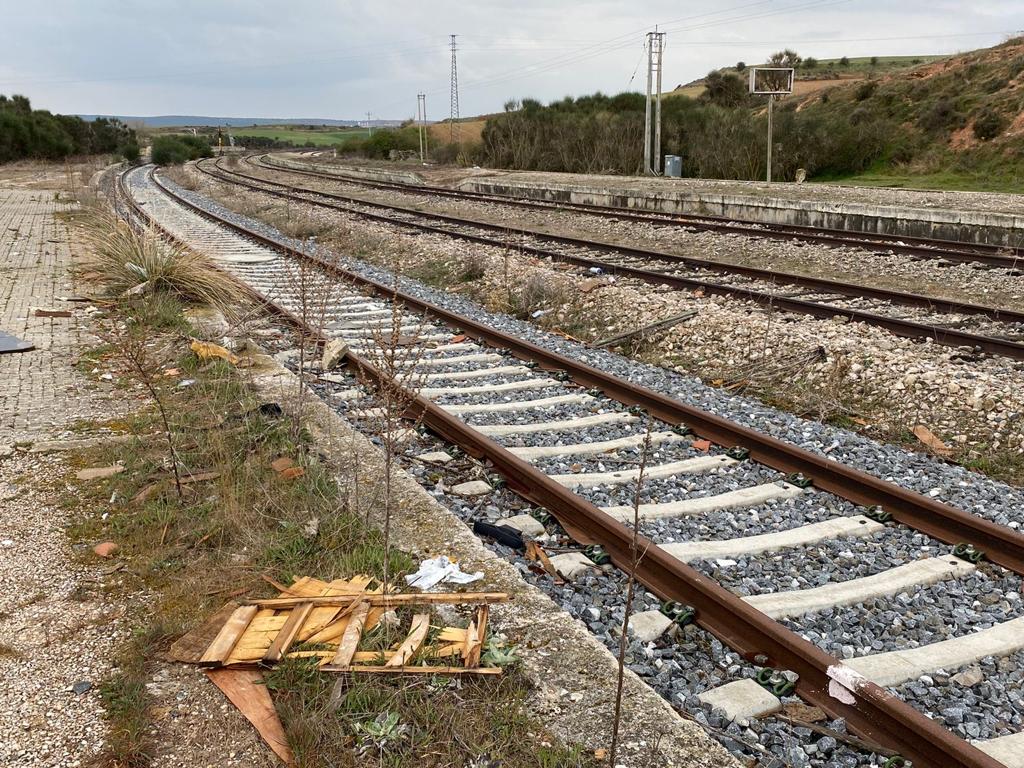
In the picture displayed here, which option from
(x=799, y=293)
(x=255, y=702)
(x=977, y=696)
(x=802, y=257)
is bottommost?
(x=977, y=696)

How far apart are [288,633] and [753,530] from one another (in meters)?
2.68

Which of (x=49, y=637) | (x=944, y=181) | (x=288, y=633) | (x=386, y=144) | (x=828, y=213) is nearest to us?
(x=288, y=633)

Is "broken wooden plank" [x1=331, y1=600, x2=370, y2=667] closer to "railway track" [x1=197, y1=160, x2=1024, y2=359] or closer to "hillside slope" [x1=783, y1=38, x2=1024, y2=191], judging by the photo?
"railway track" [x1=197, y1=160, x2=1024, y2=359]

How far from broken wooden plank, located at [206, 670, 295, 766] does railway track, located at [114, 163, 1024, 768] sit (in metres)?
1.65

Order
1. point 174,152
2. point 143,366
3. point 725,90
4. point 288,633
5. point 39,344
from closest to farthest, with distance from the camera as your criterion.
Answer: point 288,633 < point 143,366 < point 39,344 < point 725,90 < point 174,152

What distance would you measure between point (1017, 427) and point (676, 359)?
336cm

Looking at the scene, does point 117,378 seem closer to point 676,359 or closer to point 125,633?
point 125,633

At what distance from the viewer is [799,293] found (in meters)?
11.3

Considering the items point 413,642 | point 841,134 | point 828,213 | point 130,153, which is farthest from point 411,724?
point 130,153

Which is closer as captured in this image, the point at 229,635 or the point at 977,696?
the point at 977,696

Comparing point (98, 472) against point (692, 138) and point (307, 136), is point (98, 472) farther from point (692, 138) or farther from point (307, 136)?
point (307, 136)

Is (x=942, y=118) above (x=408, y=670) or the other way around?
above

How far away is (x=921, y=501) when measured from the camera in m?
4.79

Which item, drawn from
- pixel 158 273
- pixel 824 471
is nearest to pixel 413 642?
pixel 824 471
